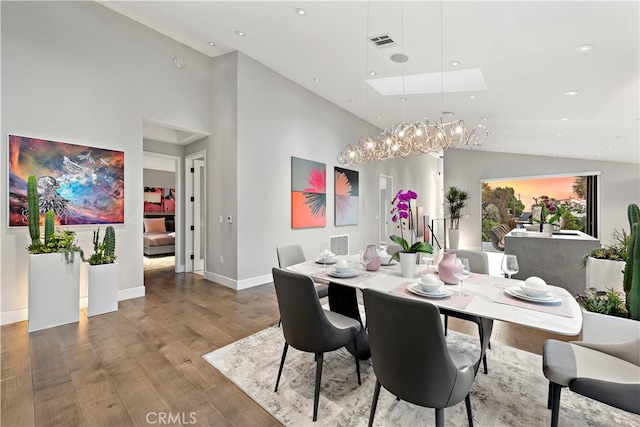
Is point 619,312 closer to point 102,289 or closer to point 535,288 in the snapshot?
point 535,288

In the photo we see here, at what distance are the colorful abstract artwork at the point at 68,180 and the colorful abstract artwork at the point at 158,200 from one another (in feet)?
17.5

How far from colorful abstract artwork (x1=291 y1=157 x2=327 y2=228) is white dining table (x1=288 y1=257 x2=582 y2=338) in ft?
9.91

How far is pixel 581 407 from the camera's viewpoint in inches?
72.3

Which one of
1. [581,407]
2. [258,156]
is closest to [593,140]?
[581,407]

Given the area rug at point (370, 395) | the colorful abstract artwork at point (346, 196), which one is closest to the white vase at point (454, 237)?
the colorful abstract artwork at point (346, 196)

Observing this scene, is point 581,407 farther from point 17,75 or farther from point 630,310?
point 17,75

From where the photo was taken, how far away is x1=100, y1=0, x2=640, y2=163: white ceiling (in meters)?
2.81

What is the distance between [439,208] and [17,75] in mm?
13888

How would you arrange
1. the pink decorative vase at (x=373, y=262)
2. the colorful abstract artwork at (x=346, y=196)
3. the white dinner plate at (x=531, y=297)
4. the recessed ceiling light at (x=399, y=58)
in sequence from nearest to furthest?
the white dinner plate at (x=531, y=297), the pink decorative vase at (x=373, y=262), the recessed ceiling light at (x=399, y=58), the colorful abstract artwork at (x=346, y=196)

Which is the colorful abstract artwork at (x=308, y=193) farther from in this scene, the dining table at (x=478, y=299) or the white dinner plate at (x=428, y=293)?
the white dinner plate at (x=428, y=293)

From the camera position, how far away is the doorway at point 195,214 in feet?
18.5

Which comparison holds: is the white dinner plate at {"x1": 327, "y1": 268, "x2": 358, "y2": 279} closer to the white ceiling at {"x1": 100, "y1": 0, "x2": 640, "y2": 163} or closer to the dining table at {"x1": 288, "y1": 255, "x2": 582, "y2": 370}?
the dining table at {"x1": 288, "y1": 255, "x2": 582, "y2": 370}

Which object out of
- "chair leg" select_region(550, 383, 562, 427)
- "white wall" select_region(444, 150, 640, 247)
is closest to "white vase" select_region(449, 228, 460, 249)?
"white wall" select_region(444, 150, 640, 247)

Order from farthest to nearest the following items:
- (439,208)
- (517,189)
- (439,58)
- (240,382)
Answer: (439,208)
(517,189)
(439,58)
(240,382)
